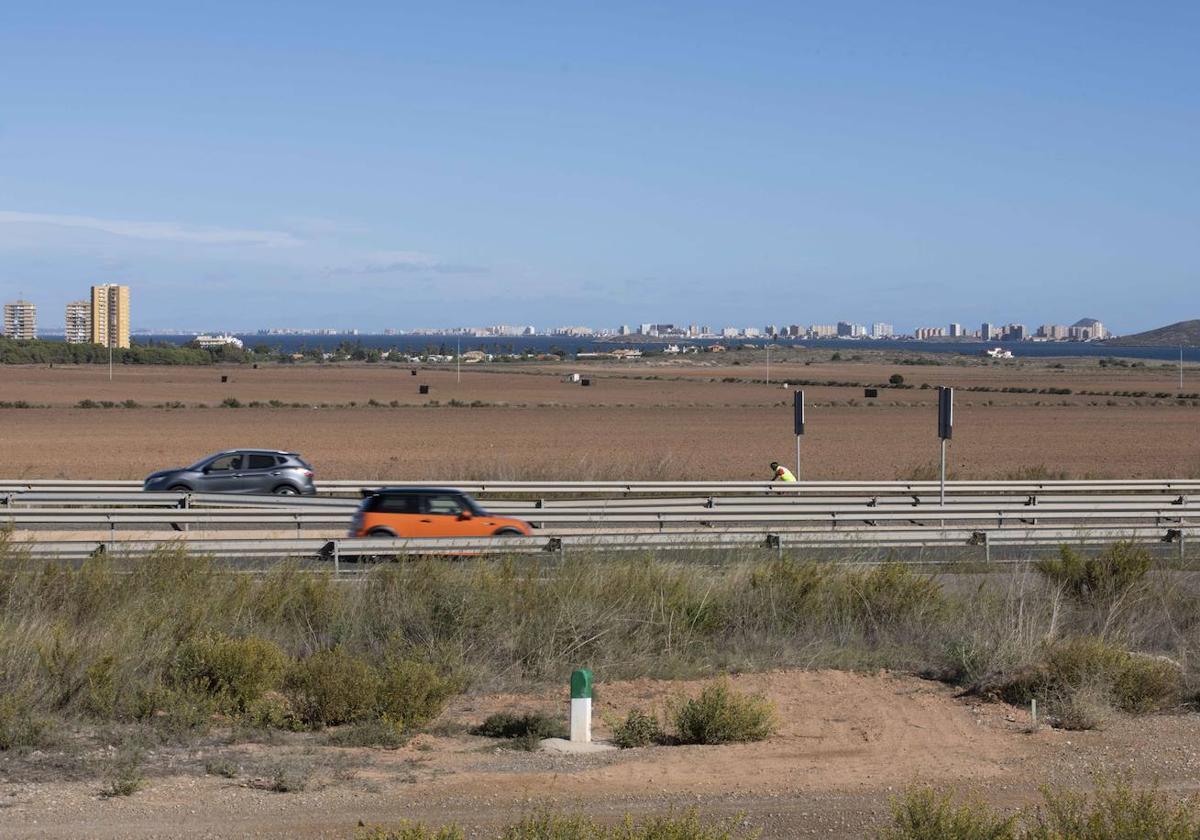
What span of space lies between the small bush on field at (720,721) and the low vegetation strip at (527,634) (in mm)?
17

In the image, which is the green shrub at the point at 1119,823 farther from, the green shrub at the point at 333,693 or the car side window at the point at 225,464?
the car side window at the point at 225,464

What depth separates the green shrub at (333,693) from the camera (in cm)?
1067

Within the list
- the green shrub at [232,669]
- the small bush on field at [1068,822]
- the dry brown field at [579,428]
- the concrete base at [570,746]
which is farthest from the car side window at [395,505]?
the small bush on field at [1068,822]

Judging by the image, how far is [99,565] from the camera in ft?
46.1

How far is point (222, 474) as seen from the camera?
28.8 metres

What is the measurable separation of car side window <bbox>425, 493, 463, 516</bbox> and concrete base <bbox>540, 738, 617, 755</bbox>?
10.9m

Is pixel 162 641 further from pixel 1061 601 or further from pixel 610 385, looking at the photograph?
pixel 610 385

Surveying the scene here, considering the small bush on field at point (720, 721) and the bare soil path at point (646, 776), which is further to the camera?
the small bush on field at point (720, 721)

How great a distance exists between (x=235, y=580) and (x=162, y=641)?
7.81 feet

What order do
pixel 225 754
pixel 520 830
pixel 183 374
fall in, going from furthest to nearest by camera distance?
1. pixel 183 374
2. pixel 225 754
3. pixel 520 830

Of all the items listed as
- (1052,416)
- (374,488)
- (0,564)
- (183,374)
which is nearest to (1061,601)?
(0,564)

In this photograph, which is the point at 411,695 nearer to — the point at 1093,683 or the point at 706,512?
the point at 1093,683

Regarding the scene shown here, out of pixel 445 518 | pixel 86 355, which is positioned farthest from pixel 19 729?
pixel 86 355

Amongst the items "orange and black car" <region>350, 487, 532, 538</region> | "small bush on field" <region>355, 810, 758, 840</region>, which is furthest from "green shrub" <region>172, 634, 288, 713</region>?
"orange and black car" <region>350, 487, 532, 538</region>
